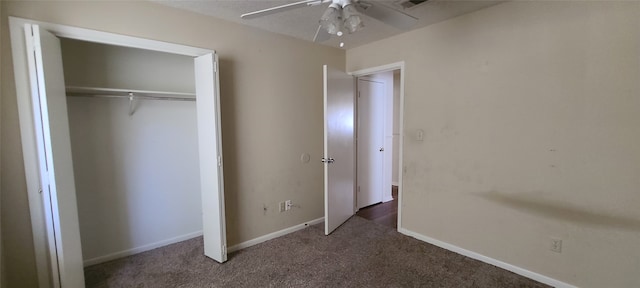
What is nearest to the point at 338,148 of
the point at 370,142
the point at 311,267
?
the point at 370,142

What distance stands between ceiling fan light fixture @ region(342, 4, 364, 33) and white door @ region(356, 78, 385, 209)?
2239 mm

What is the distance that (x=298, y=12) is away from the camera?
239cm

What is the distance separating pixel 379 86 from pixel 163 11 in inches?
120

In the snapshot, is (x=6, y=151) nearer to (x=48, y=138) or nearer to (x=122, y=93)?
(x=48, y=138)

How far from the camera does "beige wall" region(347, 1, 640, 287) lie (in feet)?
6.01

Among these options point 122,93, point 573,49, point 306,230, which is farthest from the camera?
point 306,230

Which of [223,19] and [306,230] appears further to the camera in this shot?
[306,230]

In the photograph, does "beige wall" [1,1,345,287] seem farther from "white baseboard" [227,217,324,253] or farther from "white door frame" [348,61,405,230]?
"white door frame" [348,61,405,230]

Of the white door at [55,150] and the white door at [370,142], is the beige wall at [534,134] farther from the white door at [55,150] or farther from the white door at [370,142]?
the white door at [55,150]

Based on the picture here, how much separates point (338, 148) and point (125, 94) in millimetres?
2251

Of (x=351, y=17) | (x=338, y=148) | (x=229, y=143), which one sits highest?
(x=351, y=17)

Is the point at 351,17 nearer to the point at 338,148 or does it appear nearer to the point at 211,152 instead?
the point at 211,152

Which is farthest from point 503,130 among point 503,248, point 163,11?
point 163,11

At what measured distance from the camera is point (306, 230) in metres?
3.27
